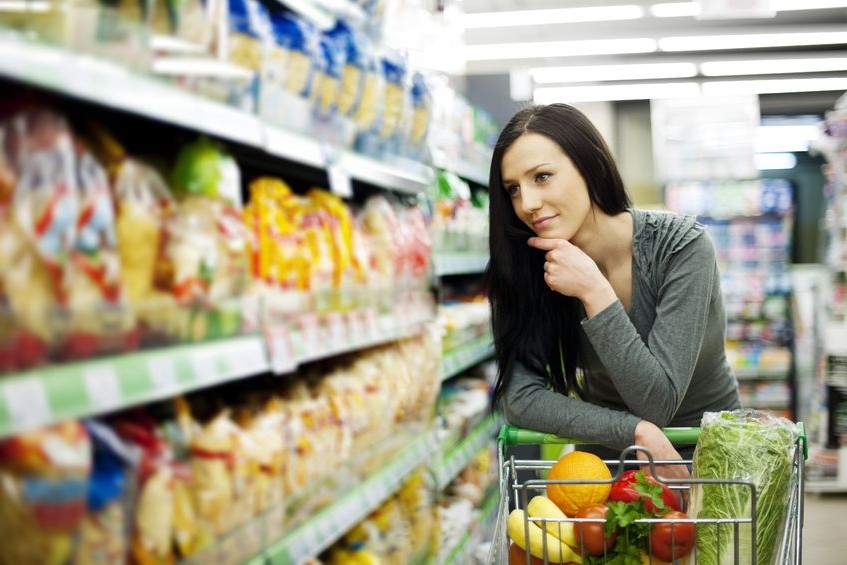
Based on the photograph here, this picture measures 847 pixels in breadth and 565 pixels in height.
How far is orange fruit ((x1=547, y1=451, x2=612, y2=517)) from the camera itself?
1.70 metres

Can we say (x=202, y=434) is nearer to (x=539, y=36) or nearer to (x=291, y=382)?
(x=291, y=382)

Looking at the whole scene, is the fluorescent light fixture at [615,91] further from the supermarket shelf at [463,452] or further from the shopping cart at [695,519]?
the shopping cart at [695,519]

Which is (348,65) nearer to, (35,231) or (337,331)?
(337,331)

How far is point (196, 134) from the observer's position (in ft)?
5.83

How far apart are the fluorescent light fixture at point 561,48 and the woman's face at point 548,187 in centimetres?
795

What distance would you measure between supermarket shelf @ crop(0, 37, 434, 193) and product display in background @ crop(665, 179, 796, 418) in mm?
7036

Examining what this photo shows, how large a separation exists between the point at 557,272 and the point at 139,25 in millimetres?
1029

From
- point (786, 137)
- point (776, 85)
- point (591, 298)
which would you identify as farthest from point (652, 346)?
point (786, 137)

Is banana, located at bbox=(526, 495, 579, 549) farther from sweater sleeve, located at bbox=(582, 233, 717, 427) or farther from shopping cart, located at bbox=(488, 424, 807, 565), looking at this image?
sweater sleeve, located at bbox=(582, 233, 717, 427)

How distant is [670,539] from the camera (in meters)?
1.64

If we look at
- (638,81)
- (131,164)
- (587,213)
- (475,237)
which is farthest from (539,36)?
(131,164)

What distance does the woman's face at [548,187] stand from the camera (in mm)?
2070

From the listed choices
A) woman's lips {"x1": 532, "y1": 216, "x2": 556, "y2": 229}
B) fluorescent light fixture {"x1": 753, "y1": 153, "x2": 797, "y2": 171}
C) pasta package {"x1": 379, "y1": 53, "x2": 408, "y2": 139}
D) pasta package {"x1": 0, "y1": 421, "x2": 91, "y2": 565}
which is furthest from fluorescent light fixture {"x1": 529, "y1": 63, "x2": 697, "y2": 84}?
pasta package {"x1": 0, "y1": 421, "x2": 91, "y2": 565}

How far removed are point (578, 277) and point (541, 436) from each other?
1.13 feet
